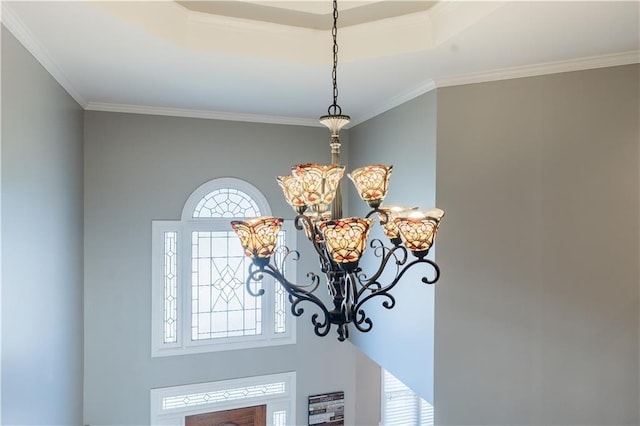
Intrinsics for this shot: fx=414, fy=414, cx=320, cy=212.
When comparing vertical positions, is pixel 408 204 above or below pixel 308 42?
below

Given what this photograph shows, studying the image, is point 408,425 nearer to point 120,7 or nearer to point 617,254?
point 617,254

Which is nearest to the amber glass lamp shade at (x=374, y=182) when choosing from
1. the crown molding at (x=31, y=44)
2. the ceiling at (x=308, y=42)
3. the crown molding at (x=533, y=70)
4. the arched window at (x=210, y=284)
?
the ceiling at (x=308, y=42)

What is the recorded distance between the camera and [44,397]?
240 cm

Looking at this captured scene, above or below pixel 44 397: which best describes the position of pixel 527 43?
above

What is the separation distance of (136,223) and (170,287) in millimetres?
627

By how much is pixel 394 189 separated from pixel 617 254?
1.48 meters

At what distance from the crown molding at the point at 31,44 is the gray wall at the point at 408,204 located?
2.31m

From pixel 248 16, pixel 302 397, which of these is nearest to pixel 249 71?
pixel 248 16

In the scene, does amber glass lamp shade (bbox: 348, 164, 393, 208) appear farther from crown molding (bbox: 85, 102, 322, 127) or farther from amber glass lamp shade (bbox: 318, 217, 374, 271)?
→ crown molding (bbox: 85, 102, 322, 127)

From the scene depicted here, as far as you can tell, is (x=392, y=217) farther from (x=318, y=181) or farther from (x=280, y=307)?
(x=280, y=307)

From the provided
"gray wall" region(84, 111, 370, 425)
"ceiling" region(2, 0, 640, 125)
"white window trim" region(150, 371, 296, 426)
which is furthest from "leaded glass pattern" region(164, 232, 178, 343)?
"ceiling" region(2, 0, 640, 125)

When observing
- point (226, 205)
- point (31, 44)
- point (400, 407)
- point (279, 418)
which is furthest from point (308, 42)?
point (400, 407)

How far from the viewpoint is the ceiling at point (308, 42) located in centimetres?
193

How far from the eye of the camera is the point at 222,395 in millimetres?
3781
